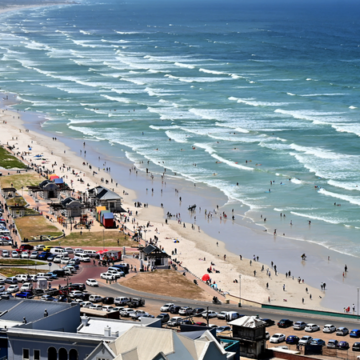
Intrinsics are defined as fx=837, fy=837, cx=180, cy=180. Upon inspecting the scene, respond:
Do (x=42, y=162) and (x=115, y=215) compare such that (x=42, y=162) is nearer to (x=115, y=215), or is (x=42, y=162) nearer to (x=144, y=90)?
(x=115, y=215)

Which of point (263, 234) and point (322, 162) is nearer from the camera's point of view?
point (263, 234)

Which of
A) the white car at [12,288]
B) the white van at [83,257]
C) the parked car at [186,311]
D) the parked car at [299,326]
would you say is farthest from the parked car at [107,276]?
the parked car at [299,326]

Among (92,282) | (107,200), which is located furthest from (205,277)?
(107,200)

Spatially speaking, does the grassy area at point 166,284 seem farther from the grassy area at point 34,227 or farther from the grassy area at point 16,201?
the grassy area at point 16,201

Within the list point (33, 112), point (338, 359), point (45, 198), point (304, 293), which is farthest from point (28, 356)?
point (33, 112)

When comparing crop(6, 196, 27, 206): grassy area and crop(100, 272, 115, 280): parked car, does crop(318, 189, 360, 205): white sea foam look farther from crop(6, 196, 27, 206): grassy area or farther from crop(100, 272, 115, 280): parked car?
crop(100, 272, 115, 280): parked car

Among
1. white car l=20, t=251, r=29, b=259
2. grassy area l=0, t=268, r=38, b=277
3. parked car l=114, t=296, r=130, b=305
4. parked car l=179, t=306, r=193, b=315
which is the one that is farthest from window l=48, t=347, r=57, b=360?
white car l=20, t=251, r=29, b=259
